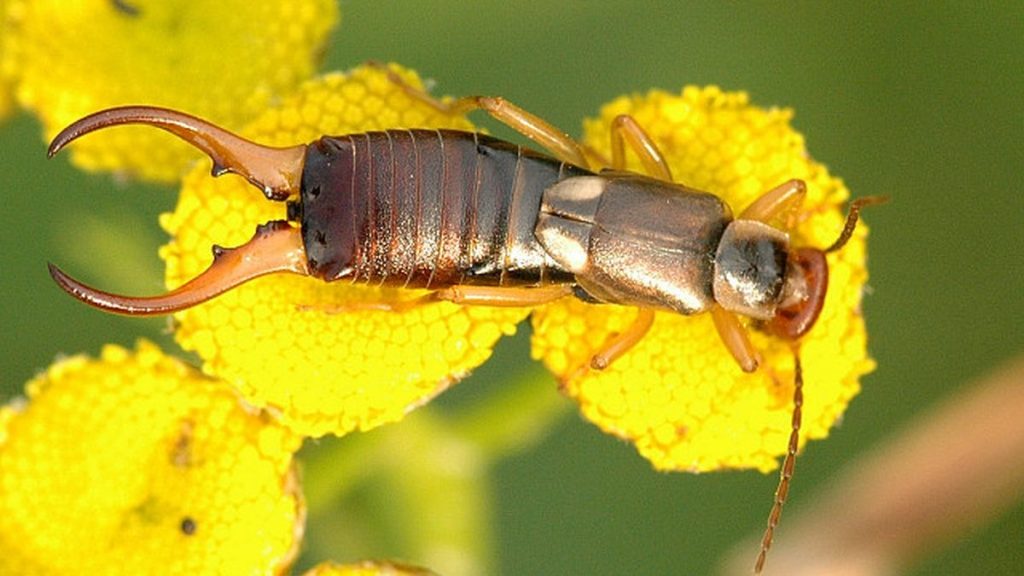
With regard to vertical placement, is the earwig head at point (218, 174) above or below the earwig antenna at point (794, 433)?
above

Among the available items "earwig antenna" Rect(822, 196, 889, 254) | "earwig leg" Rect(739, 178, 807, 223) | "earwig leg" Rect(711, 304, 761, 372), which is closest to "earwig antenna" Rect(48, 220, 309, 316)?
"earwig leg" Rect(711, 304, 761, 372)

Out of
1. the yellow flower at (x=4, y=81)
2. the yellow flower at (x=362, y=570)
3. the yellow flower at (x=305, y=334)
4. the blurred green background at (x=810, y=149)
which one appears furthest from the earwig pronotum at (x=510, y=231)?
the blurred green background at (x=810, y=149)

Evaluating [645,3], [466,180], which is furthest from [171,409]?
[645,3]

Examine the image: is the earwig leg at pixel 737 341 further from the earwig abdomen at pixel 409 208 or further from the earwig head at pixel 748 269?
the earwig abdomen at pixel 409 208

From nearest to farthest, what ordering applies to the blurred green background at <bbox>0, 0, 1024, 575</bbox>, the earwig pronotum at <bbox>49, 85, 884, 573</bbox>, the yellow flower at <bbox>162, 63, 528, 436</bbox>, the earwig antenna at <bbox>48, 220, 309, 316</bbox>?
the earwig antenna at <bbox>48, 220, 309, 316</bbox>, the earwig pronotum at <bbox>49, 85, 884, 573</bbox>, the yellow flower at <bbox>162, 63, 528, 436</bbox>, the blurred green background at <bbox>0, 0, 1024, 575</bbox>

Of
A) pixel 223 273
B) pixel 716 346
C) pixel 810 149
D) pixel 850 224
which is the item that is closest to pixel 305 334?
pixel 223 273

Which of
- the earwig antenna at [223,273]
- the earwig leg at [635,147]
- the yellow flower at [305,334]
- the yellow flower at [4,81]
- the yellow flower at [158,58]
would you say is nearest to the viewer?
the earwig antenna at [223,273]

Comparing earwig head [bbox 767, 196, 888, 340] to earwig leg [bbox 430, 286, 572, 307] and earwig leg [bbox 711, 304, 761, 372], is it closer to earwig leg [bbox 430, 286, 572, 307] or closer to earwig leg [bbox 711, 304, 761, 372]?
earwig leg [bbox 711, 304, 761, 372]
